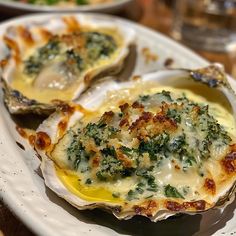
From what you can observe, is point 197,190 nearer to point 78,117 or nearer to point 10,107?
point 78,117

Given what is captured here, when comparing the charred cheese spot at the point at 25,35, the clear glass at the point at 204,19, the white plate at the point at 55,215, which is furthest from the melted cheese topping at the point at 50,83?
the clear glass at the point at 204,19

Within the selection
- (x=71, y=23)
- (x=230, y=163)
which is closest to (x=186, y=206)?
(x=230, y=163)

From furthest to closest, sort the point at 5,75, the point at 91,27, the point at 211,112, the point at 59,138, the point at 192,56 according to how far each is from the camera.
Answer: the point at 91,27 → the point at 192,56 → the point at 5,75 → the point at 211,112 → the point at 59,138

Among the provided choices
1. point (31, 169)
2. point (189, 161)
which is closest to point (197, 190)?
point (189, 161)

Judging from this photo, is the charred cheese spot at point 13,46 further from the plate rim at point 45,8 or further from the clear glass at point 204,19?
the clear glass at point 204,19

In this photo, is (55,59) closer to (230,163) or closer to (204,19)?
(230,163)
